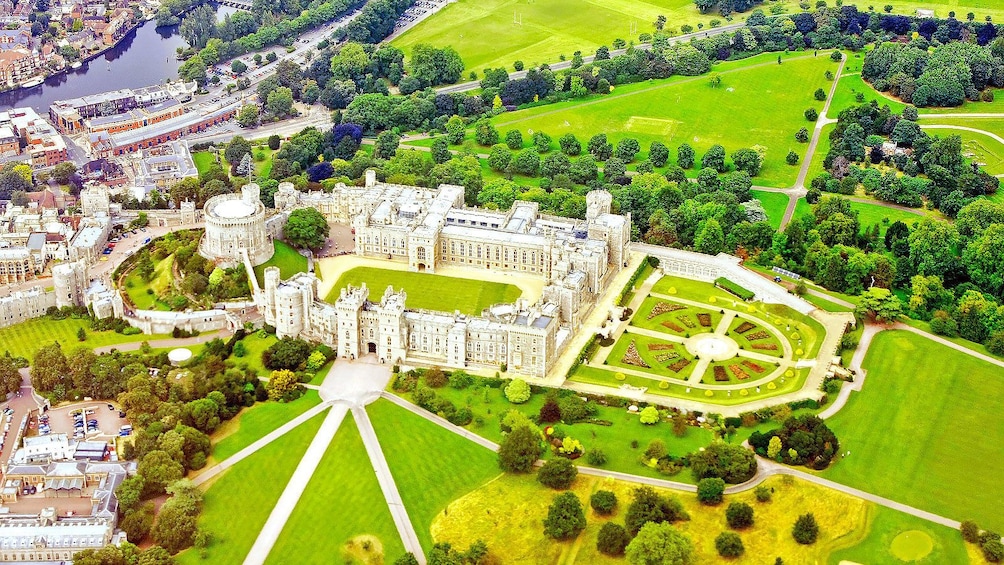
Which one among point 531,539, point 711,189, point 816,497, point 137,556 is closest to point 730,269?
point 711,189

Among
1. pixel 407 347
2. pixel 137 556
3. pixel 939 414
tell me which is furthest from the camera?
pixel 407 347

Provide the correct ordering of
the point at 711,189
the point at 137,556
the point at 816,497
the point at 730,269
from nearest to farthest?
1. the point at 137,556
2. the point at 816,497
3. the point at 730,269
4. the point at 711,189

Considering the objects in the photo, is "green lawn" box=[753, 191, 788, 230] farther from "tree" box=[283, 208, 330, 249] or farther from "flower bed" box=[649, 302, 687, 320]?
"tree" box=[283, 208, 330, 249]

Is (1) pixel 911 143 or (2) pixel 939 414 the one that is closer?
(2) pixel 939 414

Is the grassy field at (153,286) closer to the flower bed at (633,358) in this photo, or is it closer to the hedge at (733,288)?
the flower bed at (633,358)

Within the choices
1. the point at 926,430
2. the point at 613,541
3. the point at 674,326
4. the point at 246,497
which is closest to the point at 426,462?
the point at 246,497

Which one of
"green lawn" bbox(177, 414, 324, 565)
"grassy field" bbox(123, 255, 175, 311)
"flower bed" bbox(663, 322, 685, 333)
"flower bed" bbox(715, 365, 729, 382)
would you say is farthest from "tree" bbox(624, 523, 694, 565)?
"grassy field" bbox(123, 255, 175, 311)

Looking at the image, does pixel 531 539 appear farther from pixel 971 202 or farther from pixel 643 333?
pixel 971 202
